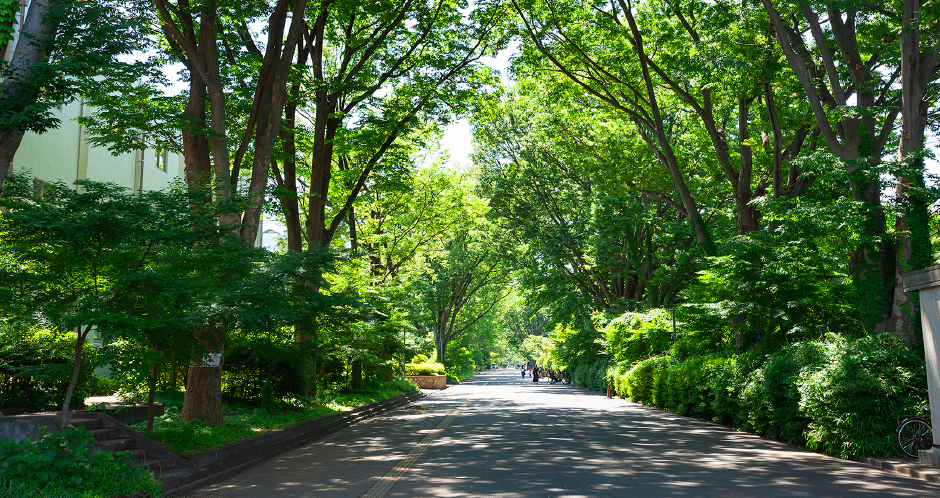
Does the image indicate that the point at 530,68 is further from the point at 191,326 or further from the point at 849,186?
the point at 191,326

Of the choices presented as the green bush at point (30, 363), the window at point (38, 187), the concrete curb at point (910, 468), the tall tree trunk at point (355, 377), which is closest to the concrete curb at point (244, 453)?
the green bush at point (30, 363)

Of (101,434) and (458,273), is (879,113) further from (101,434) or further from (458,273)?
(458,273)

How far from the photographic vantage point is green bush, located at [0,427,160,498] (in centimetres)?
664

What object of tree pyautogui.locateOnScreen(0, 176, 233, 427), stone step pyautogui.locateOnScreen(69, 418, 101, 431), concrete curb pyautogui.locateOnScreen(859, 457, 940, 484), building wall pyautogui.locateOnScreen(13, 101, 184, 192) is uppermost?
building wall pyautogui.locateOnScreen(13, 101, 184, 192)

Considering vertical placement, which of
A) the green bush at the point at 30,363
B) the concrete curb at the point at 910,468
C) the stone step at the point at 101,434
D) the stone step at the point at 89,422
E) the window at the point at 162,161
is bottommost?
the concrete curb at the point at 910,468

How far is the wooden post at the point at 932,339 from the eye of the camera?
32.2 ft

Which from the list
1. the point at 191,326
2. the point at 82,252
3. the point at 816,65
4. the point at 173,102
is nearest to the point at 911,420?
the point at 816,65

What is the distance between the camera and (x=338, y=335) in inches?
745

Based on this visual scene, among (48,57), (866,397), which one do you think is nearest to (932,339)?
(866,397)

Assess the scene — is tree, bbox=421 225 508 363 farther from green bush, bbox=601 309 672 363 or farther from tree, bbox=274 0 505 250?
tree, bbox=274 0 505 250

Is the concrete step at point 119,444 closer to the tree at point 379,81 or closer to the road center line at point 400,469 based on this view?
the road center line at point 400,469

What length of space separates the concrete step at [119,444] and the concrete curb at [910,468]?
1112 centimetres

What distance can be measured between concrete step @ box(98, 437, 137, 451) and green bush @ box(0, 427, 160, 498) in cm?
111

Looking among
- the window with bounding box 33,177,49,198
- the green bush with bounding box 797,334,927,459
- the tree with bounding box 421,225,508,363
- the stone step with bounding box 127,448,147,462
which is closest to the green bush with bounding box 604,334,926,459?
the green bush with bounding box 797,334,927,459
